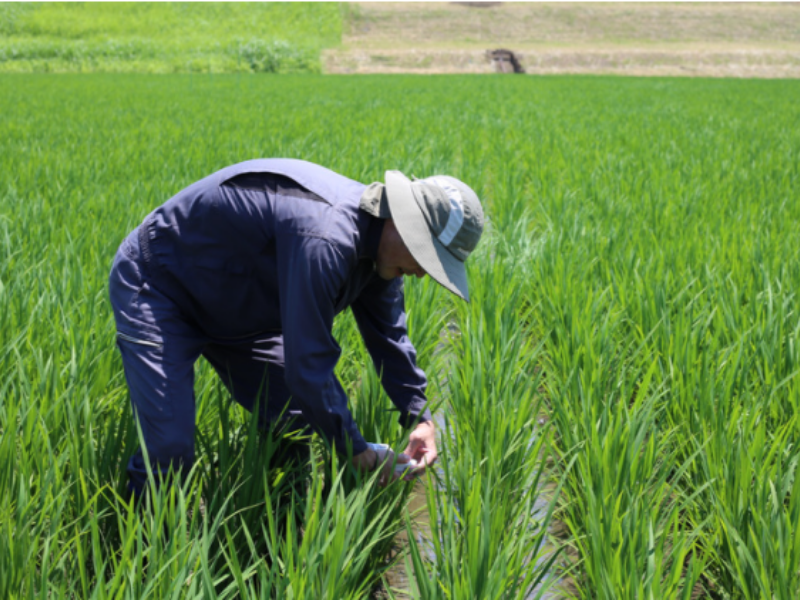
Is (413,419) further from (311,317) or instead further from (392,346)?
(311,317)

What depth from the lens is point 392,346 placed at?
167cm

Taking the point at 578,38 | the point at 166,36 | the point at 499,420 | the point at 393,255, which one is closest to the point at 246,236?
the point at 393,255

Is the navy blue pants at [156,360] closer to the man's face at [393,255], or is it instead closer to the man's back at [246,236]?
the man's back at [246,236]

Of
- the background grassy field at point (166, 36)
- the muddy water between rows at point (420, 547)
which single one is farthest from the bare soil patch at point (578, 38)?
the muddy water between rows at point (420, 547)

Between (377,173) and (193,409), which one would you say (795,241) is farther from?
(193,409)

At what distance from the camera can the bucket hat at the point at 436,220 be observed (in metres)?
1.31

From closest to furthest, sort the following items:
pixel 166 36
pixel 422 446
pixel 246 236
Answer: pixel 246 236 < pixel 422 446 < pixel 166 36

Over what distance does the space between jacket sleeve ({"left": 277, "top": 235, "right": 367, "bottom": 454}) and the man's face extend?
11 cm

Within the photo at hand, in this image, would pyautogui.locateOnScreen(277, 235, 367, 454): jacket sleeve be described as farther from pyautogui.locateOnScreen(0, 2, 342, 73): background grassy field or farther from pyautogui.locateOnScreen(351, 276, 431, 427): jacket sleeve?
pyautogui.locateOnScreen(0, 2, 342, 73): background grassy field

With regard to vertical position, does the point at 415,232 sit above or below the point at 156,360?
above

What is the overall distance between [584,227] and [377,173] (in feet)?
5.89

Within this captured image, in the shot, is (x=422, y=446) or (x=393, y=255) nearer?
(x=393, y=255)

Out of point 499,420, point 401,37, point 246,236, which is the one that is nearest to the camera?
point 246,236

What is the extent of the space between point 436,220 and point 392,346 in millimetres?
426
